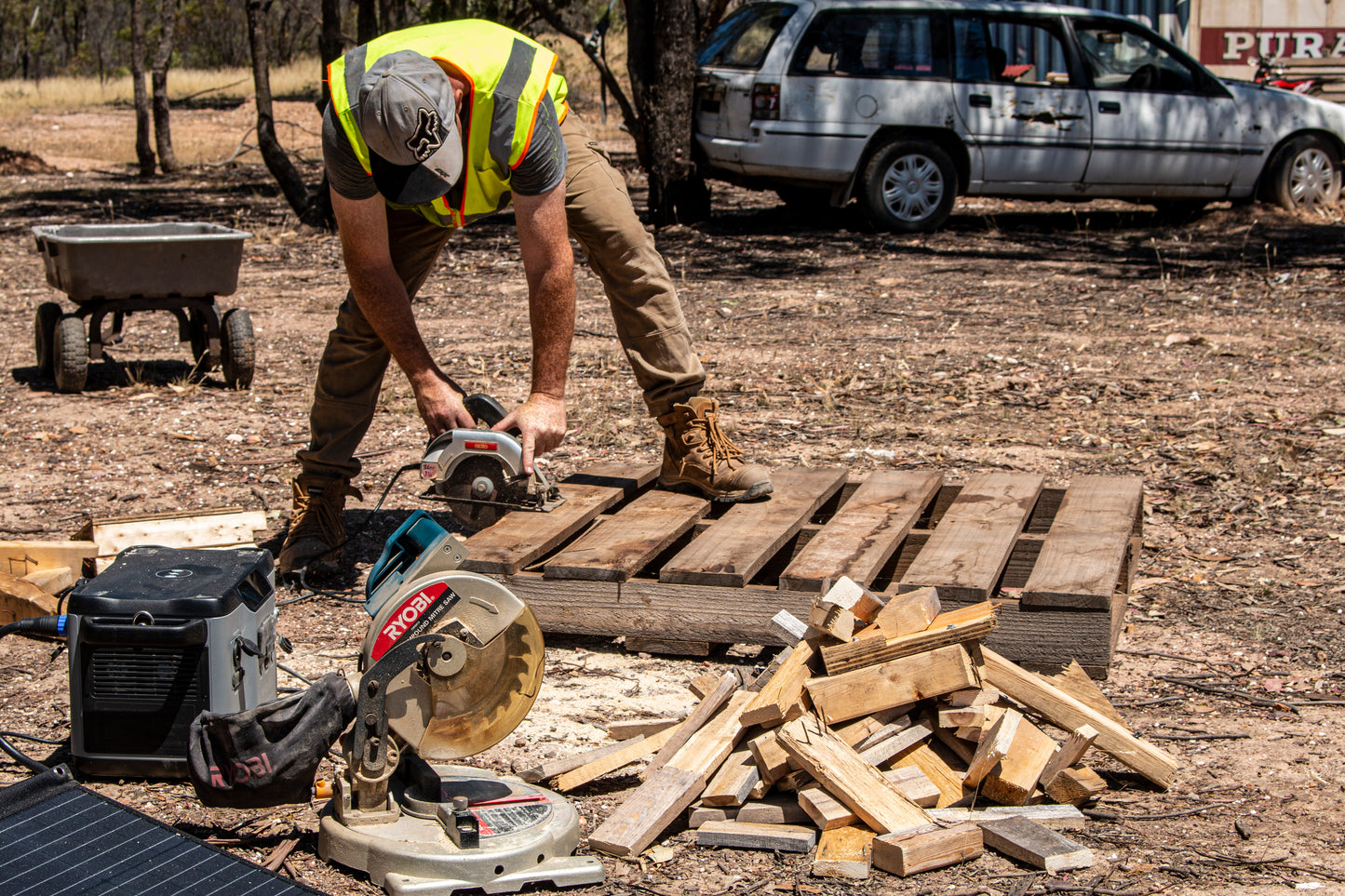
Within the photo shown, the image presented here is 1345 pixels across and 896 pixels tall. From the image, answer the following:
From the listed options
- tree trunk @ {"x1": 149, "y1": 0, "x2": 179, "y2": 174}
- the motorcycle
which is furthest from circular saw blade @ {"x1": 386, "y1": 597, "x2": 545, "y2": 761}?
tree trunk @ {"x1": 149, "y1": 0, "x2": 179, "y2": 174}

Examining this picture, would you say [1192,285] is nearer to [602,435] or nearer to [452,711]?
[602,435]

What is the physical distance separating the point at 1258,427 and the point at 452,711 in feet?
15.3

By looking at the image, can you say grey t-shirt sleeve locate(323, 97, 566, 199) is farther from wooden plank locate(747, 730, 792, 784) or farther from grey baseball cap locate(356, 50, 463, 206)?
wooden plank locate(747, 730, 792, 784)

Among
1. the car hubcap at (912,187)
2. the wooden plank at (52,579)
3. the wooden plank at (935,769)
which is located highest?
the car hubcap at (912,187)

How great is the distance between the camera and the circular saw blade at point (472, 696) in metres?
2.44

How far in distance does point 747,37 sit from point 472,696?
9628 mm

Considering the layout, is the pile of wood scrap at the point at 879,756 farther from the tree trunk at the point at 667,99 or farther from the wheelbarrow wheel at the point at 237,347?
the tree trunk at the point at 667,99

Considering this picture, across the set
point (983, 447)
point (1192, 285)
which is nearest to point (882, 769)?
point (983, 447)

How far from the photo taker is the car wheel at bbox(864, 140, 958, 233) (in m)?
11.0

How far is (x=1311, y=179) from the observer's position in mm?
11797

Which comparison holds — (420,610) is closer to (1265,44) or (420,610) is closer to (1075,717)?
(1075,717)

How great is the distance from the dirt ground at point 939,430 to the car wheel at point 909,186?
43cm

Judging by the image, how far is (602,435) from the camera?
5.91 m

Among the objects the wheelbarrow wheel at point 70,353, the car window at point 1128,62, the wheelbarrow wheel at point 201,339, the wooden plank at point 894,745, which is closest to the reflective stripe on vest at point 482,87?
the wooden plank at point 894,745
